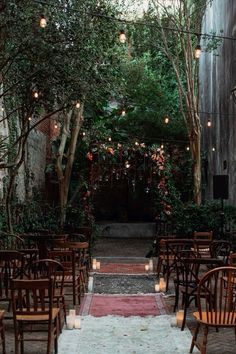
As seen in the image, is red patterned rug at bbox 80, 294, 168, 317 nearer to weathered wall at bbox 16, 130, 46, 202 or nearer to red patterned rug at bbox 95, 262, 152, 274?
red patterned rug at bbox 95, 262, 152, 274

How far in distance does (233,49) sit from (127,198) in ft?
38.8

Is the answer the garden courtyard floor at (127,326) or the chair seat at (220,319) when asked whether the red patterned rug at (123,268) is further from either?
the chair seat at (220,319)

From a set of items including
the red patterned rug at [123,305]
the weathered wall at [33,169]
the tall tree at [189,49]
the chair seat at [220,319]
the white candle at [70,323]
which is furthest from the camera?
the weathered wall at [33,169]

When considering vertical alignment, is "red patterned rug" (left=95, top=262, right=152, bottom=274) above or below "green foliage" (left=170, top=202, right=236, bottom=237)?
below

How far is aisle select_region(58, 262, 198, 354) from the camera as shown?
641cm

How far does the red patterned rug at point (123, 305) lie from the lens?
8.59 meters

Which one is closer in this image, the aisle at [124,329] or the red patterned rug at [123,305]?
the aisle at [124,329]

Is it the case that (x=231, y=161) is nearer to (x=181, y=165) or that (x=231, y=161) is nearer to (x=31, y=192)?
(x=181, y=165)

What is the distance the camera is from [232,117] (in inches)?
699

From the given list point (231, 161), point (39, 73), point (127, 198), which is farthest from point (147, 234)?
point (39, 73)

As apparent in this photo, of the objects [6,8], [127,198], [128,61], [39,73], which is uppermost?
[128,61]

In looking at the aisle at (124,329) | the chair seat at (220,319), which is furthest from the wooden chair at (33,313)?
the chair seat at (220,319)

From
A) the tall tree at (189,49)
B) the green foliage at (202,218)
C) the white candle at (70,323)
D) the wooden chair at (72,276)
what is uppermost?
the tall tree at (189,49)

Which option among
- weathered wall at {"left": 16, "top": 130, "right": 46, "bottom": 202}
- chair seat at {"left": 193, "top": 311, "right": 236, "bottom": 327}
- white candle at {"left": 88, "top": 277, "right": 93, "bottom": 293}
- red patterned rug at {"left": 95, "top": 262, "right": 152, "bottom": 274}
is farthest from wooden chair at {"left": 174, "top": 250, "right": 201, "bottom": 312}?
weathered wall at {"left": 16, "top": 130, "right": 46, "bottom": 202}
